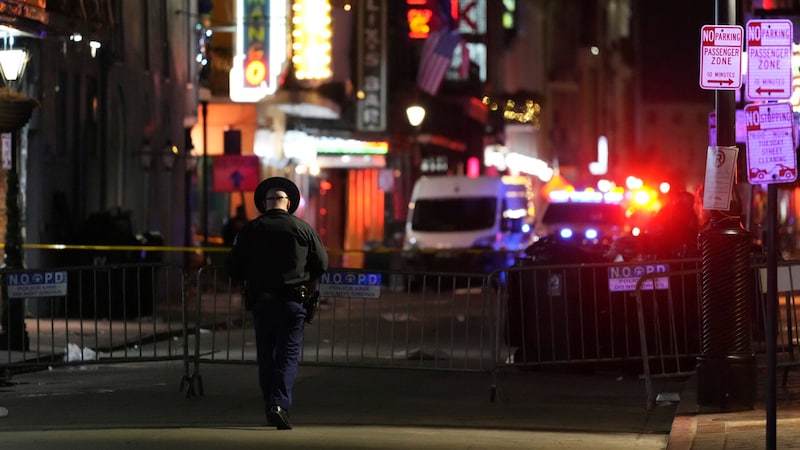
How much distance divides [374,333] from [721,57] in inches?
323

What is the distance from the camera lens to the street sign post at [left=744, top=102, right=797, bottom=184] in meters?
8.88

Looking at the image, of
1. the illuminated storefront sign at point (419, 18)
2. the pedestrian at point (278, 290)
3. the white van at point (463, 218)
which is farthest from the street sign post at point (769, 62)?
the illuminated storefront sign at point (419, 18)

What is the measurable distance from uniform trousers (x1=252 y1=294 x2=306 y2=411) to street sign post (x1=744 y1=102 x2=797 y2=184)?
3660mm

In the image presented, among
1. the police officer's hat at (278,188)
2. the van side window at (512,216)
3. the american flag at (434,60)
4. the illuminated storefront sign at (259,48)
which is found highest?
the american flag at (434,60)

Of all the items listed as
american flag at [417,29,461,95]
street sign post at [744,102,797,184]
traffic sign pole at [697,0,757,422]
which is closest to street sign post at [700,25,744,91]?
traffic sign pole at [697,0,757,422]

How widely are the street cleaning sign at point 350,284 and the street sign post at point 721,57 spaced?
381 centimetres

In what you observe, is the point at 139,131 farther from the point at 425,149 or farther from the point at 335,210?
the point at 425,149

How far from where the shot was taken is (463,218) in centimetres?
3438

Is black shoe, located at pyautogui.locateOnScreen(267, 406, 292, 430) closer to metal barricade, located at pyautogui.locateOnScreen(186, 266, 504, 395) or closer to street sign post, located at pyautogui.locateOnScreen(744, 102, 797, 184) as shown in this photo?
metal barricade, located at pyautogui.locateOnScreen(186, 266, 504, 395)

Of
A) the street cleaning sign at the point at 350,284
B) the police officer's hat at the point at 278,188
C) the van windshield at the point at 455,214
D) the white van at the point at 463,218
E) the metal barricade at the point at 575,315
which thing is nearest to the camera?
the police officer's hat at the point at 278,188

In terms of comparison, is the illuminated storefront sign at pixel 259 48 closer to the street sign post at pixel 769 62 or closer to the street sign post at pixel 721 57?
the street sign post at pixel 721 57

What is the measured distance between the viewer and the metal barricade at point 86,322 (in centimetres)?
1376

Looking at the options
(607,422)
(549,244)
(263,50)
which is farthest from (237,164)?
(607,422)

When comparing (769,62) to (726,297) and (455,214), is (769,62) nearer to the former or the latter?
(726,297)
